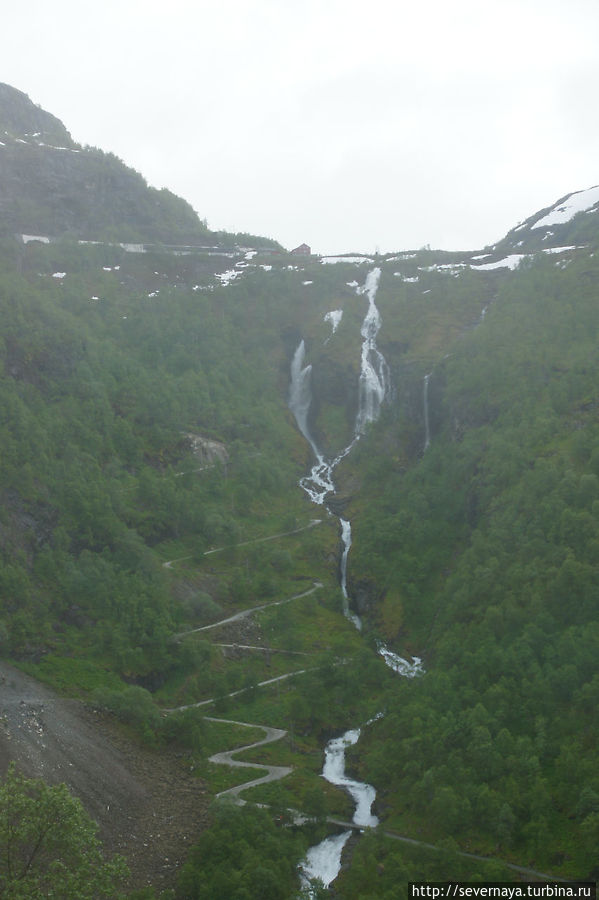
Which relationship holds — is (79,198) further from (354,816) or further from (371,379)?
(354,816)

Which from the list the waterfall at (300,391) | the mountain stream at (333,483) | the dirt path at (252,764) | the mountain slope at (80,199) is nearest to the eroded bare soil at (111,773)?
the dirt path at (252,764)

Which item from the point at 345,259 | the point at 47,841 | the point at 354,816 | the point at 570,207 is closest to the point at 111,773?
the point at 354,816

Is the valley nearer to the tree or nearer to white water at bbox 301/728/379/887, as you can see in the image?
white water at bbox 301/728/379/887

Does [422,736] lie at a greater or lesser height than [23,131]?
lesser

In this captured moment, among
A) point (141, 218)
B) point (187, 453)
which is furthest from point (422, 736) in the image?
point (141, 218)

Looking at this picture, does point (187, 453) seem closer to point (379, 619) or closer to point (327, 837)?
point (379, 619)

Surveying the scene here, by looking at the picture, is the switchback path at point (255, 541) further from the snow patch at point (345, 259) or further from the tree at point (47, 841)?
the snow patch at point (345, 259)
